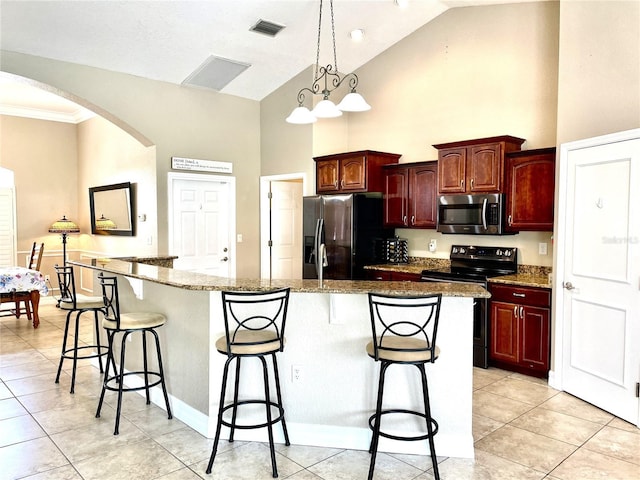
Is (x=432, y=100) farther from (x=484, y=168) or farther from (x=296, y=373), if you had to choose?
(x=296, y=373)

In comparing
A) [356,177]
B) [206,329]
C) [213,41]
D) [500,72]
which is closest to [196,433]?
[206,329]

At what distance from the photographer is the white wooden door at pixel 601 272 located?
3352 millimetres

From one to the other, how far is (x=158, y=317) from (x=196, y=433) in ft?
2.82

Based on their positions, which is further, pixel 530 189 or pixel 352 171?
pixel 352 171

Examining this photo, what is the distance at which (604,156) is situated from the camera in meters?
3.54

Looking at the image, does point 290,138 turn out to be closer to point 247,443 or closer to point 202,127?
point 202,127

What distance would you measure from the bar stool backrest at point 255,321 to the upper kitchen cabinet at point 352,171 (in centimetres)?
291

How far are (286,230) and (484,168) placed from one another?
10.3 ft

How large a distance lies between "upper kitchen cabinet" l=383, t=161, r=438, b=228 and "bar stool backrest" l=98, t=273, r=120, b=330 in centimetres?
318

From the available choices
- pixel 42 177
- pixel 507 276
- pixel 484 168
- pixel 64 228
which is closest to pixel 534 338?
pixel 507 276

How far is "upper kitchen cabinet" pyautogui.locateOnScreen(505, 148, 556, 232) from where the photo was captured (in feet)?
14.2

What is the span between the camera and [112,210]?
7.11m

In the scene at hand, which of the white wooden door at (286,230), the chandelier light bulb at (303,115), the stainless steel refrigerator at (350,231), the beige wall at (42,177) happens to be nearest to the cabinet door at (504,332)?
the stainless steel refrigerator at (350,231)

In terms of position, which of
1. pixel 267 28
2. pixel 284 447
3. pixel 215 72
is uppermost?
pixel 267 28
